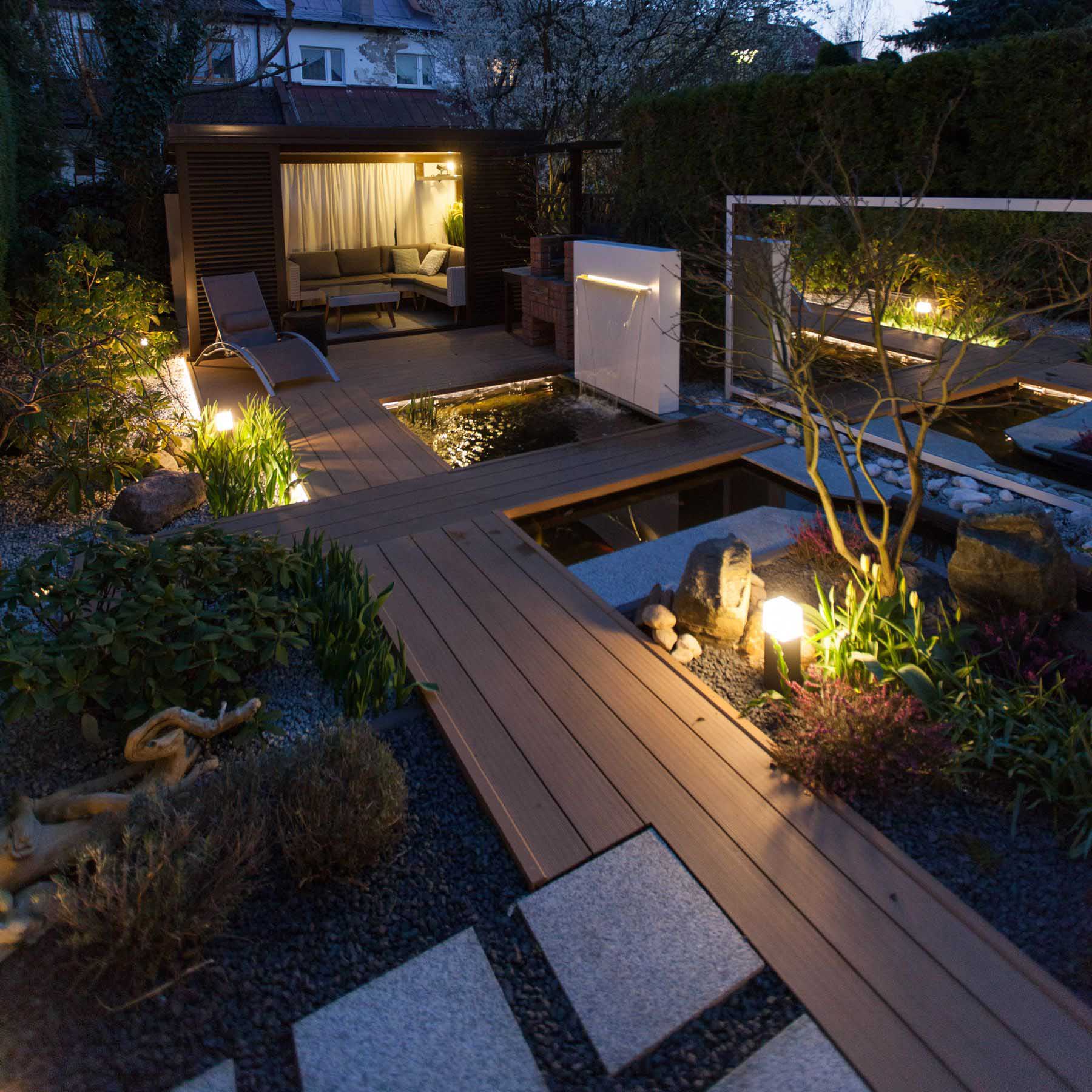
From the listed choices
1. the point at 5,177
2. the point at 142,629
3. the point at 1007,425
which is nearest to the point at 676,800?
the point at 142,629

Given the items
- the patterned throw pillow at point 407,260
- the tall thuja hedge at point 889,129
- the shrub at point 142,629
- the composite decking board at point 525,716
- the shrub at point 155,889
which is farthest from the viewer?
the patterned throw pillow at point 407,260

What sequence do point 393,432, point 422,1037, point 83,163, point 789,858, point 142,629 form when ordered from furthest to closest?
point 83,163, point 393,432, point 142,629, point 789,858, point 422,1037

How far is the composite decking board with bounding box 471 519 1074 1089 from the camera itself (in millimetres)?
2205

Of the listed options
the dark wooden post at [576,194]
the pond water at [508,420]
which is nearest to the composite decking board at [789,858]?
the pond water at [508,420]

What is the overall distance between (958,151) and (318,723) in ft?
17.5

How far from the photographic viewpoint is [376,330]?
11.3 meters

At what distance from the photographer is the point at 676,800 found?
10.2 ft

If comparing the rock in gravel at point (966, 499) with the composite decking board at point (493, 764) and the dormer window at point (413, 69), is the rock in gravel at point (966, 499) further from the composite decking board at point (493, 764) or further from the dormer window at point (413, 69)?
the dormer window at point (413, 69)

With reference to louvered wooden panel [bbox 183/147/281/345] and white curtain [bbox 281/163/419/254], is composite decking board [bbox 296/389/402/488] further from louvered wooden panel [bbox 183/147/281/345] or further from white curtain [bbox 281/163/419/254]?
white curtain [bbox 281/163/419/254]

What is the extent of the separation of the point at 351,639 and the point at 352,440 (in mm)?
3679

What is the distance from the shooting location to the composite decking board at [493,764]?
290 centimetres

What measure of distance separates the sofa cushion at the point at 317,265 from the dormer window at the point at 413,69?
53.4 ft

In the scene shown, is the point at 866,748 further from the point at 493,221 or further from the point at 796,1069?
the point at 493,221

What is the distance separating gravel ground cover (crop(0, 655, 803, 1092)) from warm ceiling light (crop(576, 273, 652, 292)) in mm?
5373
